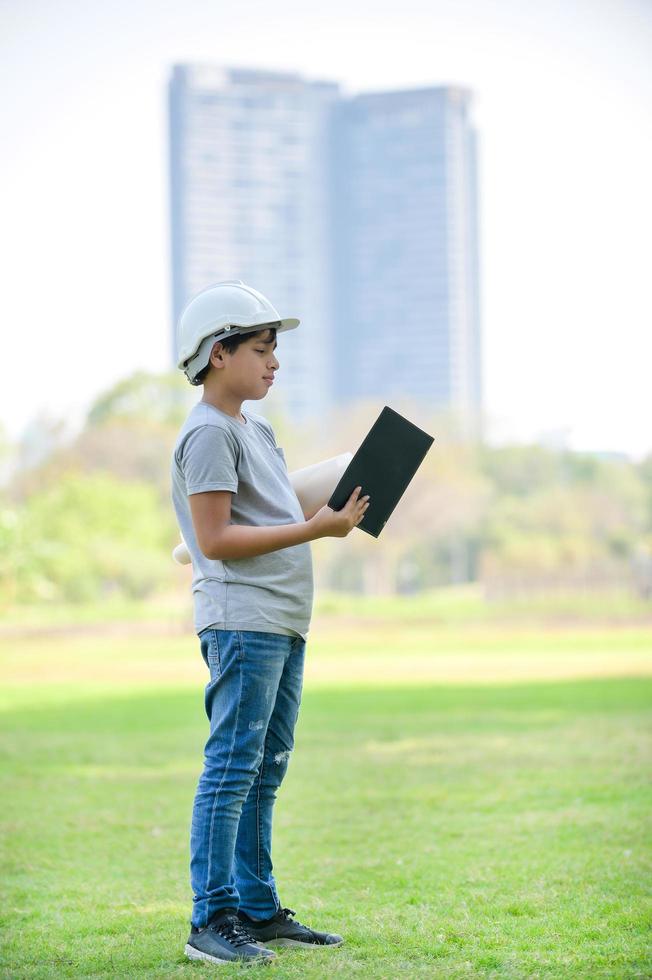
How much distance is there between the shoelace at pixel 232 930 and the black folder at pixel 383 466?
90 centimetres

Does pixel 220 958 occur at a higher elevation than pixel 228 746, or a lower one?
lower

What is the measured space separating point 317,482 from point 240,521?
13.1 inches

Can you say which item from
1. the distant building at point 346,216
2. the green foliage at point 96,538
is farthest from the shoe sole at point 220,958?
the distant building at point 346,216

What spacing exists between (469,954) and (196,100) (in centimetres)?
9065

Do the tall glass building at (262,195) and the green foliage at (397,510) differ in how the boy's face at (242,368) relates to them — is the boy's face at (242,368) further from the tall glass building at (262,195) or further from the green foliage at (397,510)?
the tall glass building at (262,195)

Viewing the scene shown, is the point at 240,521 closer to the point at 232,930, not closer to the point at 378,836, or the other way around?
the point at 232,930

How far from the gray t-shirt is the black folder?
16 centimetres

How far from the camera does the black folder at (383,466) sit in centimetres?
285

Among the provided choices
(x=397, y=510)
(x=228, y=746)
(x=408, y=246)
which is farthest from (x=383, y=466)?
→ (x=408, y=246)

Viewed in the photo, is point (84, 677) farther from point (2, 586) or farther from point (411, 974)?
point (411, 974)

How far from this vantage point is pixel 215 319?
286 cm

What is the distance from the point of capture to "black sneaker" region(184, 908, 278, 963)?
270 cm

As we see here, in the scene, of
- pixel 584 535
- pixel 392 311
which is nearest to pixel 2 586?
pixel 584 535

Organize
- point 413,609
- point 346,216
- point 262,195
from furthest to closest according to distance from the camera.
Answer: point 346,216
point 262,195
point 413,609
